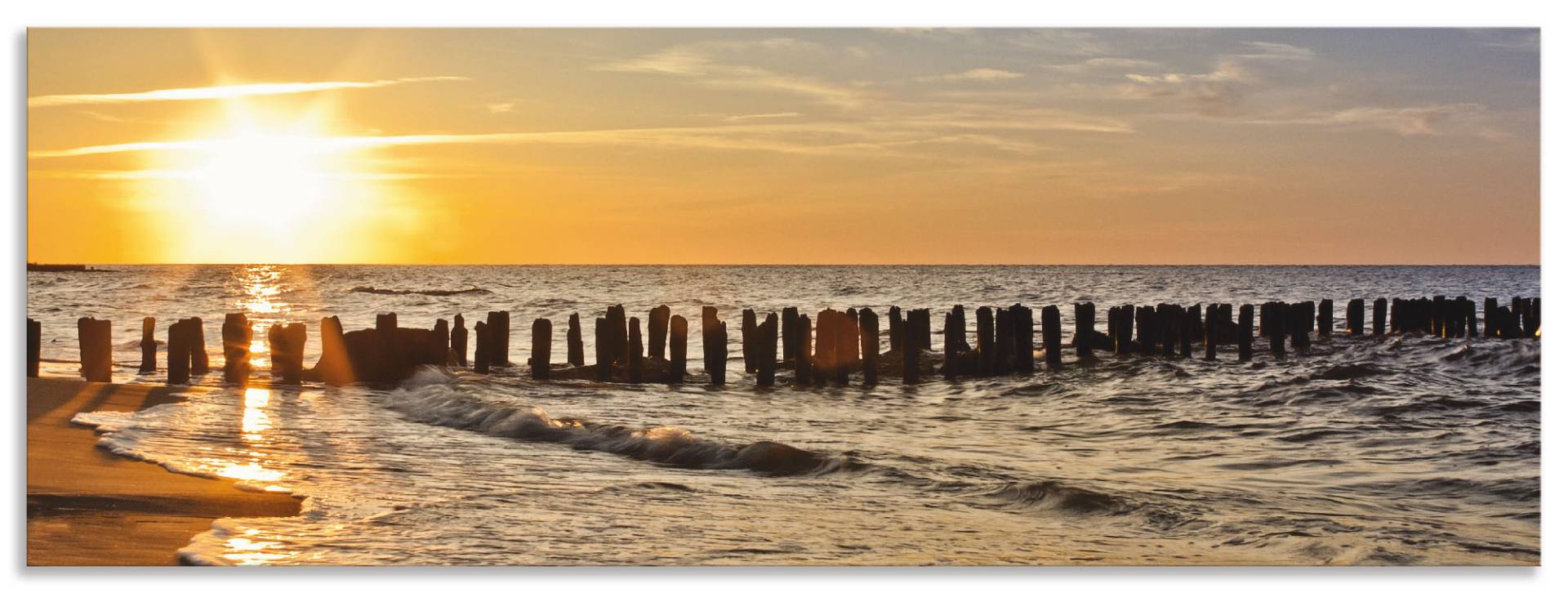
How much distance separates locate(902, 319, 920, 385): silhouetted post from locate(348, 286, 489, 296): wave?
101 feet

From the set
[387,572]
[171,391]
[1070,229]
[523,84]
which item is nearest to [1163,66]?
[1070,229]

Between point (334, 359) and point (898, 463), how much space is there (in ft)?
24.6

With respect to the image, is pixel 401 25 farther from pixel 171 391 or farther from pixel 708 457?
pixel 171 391

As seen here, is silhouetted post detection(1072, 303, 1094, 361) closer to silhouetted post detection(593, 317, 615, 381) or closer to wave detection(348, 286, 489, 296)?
silhouetted post detection(593, 317, 615, 381)

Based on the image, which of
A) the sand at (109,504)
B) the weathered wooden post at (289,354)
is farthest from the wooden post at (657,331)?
the sand at (109,504)

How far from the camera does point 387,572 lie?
6109 mm

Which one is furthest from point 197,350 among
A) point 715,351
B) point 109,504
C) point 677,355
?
point 109,504

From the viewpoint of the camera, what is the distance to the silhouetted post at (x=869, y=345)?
47.3 ft

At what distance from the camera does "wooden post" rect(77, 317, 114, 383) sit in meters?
12.1

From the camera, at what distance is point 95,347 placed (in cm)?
1212

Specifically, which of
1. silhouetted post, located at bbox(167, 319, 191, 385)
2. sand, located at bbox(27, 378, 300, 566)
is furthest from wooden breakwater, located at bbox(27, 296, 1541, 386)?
sand, located at bbox(27, 378, 300, 566)

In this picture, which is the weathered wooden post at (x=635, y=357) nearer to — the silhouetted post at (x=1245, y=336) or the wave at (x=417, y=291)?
the silhouetted post at (x=1245, y=336)

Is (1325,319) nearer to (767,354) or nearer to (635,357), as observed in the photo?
(767,354)

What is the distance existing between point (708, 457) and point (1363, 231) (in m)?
4.51
